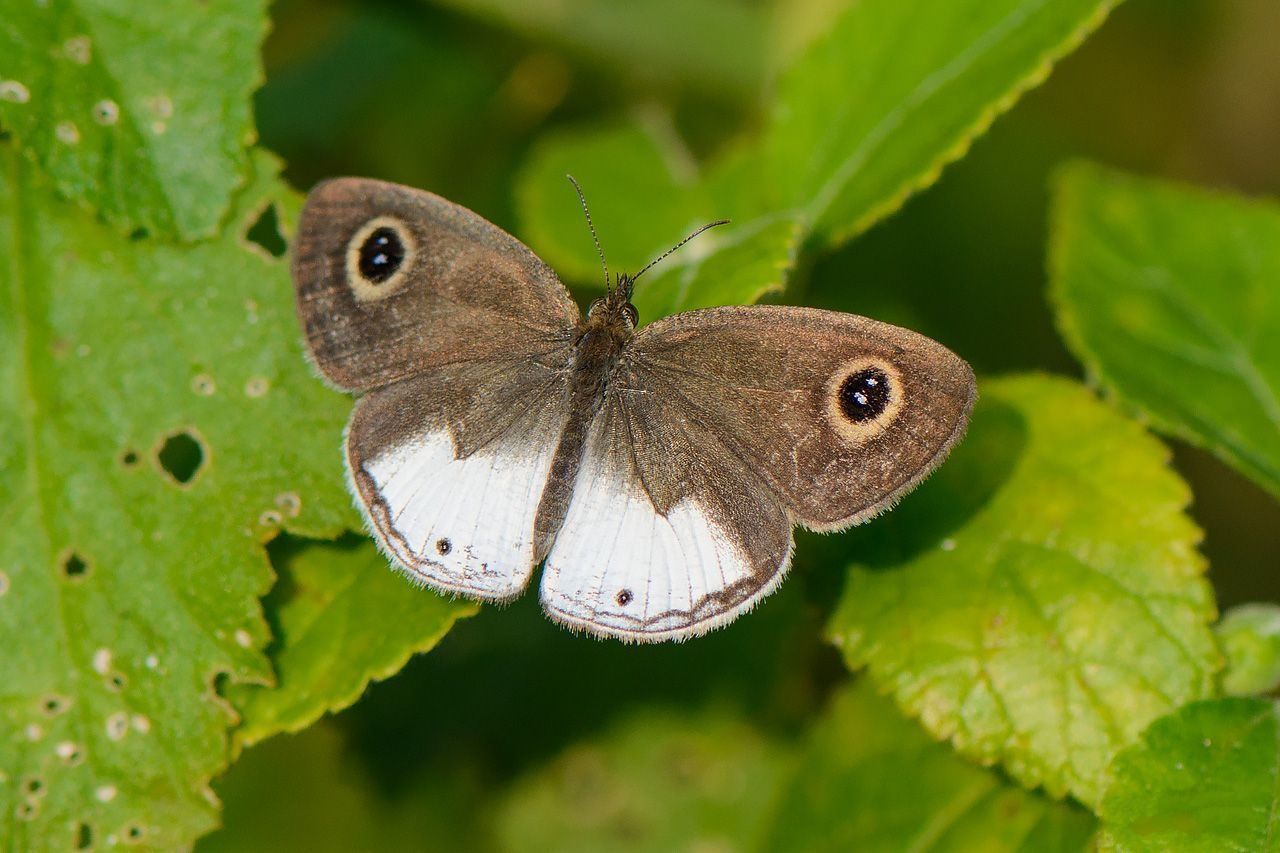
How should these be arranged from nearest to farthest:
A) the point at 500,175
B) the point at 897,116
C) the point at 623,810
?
the point at 897,116
the point at 623,810
the point at 500,175

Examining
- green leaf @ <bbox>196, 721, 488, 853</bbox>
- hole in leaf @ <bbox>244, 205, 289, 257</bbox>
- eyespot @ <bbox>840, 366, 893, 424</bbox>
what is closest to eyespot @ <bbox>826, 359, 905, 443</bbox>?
eyespot @ <bbox>840, 366, 893, 424</bbox>

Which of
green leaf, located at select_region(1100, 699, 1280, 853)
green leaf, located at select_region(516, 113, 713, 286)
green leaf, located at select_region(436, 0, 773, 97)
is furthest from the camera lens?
green leaf, located at select_region(436, 0, 773, 97)

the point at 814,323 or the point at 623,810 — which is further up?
the point at 814,323

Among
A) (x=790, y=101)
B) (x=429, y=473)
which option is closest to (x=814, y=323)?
(x=429, y=473)

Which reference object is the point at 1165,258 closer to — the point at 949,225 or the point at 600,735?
the point at 949,225

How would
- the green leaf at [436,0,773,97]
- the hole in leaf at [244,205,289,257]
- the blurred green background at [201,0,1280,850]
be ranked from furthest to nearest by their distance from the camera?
the green leaf at [436,0,773,97], the blurred green background at [201,0,1280,850], the hole in leaf at [244,205,289,257]

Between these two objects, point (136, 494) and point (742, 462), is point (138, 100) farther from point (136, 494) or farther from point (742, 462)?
point (742, 462)

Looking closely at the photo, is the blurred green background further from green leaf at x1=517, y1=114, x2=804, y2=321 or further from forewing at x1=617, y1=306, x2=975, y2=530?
forewing at x1=617, y1=306, x2=975, y2=530

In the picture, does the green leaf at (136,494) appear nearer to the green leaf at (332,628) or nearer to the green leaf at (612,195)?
the green leaf at (332,628)
